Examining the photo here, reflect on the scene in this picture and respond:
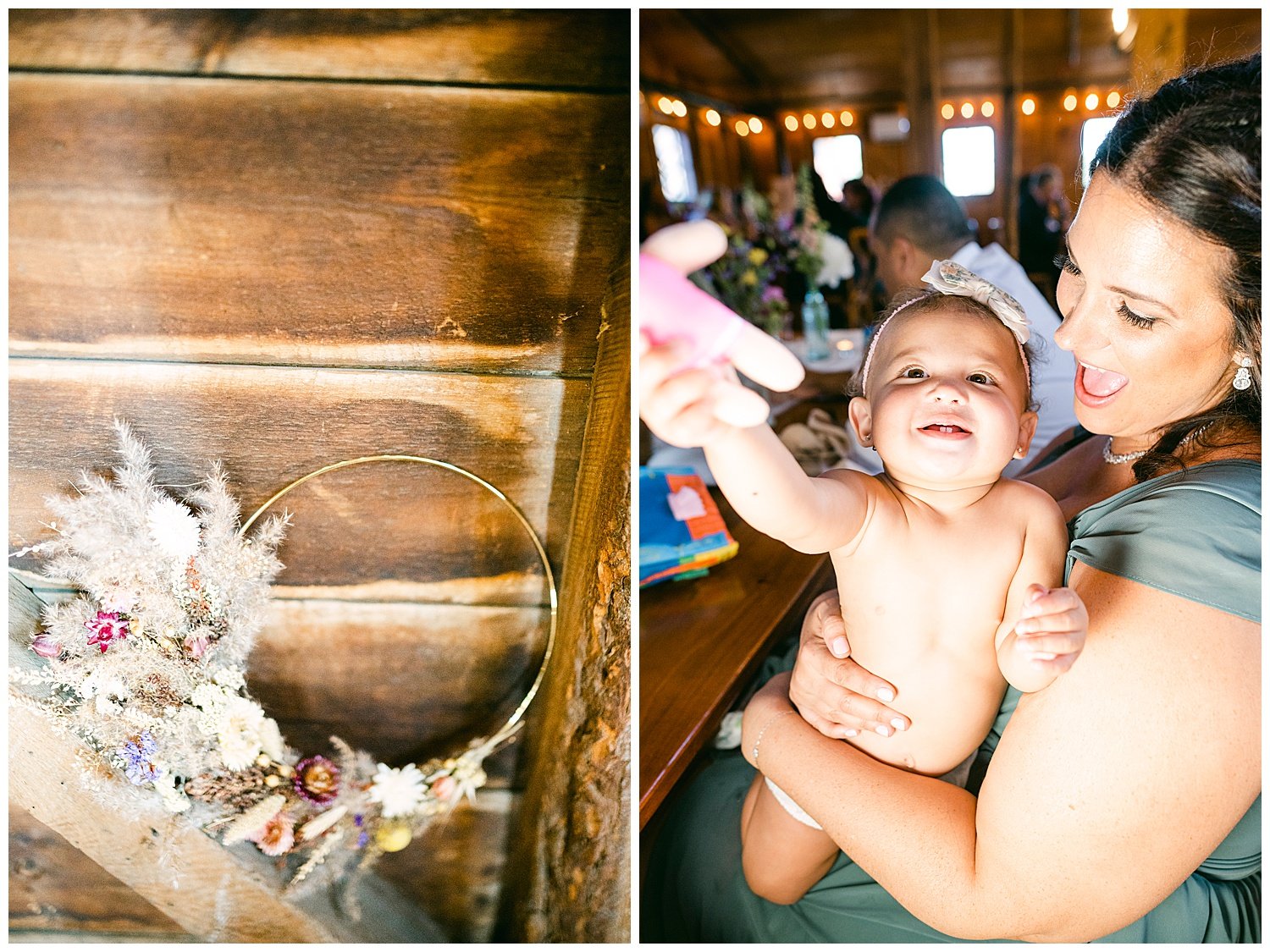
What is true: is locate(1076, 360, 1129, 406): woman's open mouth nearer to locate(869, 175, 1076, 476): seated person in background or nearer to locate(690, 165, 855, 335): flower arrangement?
locate(869, 175, 1076, 476): seated person in background

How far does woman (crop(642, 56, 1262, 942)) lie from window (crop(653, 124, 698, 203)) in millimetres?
2879

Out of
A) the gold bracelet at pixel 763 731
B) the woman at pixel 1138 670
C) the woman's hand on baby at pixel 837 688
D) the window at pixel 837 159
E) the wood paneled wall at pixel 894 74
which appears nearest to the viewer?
the woman at pixel 1138 670

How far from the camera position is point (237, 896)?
5.01 feet

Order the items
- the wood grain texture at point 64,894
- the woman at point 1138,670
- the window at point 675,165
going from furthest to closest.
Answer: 1. the window at point 675,165
2. the wood grain texture at point 64,894
3. the woman at point 1138,670

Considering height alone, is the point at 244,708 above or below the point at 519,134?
below

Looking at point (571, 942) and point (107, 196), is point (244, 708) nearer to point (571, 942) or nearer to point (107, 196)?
point (571, 942)

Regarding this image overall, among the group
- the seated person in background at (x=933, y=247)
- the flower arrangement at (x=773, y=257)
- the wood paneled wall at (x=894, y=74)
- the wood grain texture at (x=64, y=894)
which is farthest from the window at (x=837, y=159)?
the wood grain texture at (x=64, y=894)

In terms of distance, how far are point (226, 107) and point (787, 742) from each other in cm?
137

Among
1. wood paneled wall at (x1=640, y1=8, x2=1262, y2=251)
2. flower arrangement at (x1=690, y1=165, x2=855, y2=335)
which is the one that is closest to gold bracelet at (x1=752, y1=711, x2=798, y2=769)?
flower arrangement at (x1=690, y1=165, x2=855, y2=335)

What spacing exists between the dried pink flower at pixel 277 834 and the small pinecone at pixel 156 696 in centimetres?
25

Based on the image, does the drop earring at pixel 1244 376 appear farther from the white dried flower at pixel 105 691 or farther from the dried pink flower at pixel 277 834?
the white dried flower at pixel 105 691

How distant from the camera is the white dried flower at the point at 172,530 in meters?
1.45

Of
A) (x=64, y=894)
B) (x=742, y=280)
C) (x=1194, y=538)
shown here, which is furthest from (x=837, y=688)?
(x=742, y=280)

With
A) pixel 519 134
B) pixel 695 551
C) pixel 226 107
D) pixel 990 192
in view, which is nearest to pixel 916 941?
pixel 695 551
